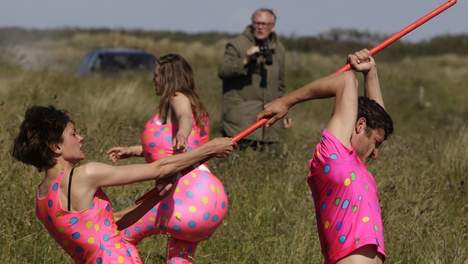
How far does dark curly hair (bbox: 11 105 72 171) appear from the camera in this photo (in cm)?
415

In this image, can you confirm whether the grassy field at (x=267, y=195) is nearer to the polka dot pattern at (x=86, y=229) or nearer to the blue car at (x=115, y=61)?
the polka dot pattern at (x=86, y=229)

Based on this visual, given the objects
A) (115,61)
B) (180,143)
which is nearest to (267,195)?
(180,143)

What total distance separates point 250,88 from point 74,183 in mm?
5134

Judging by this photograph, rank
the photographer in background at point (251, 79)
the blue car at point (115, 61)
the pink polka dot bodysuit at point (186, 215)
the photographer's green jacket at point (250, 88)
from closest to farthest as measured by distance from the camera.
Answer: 1. the pink polka dot bodysuit at point (186, 215)
2. the photographer in background at point (251, 79)
3. the photographer's green jacket at point (250, 88)
4. the blue car at point (115, 61)

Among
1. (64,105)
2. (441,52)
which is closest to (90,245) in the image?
(64,105)

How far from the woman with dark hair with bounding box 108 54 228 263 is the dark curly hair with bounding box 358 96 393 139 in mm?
935

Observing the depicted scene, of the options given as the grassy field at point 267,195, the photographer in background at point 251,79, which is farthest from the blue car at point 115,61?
the photographer in background at point 251,79

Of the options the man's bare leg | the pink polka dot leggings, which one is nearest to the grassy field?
the pink polka dot leggings

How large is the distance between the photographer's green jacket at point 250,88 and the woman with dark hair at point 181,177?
11.2 ft

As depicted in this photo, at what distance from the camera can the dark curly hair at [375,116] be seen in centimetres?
424

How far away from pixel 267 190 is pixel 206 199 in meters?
2.53

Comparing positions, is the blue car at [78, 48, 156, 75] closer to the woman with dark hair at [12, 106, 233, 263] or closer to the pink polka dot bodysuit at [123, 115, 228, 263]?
the pink polka dot bodysuit at [123, 115, 228, 263]

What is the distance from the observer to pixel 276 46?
911 centimetres

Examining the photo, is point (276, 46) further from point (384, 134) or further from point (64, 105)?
point (384, 134)
